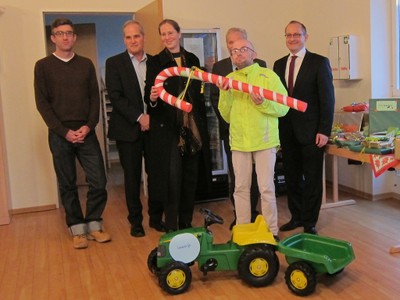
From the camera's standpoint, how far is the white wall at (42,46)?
4277 millimetres

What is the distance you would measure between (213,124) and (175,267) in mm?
2375

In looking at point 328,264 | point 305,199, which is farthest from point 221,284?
point 305,199

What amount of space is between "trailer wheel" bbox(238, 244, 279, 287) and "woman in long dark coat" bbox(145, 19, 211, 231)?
957 mm

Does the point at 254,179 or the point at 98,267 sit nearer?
the point at 98,267

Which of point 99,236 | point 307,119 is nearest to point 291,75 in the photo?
point 307,119

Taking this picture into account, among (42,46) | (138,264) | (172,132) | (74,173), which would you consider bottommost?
(138,264)

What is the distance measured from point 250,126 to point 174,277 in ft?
3.29

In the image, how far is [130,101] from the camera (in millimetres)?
3389

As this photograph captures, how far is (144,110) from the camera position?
11.4 ft

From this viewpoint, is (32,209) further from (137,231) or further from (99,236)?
(137,231)

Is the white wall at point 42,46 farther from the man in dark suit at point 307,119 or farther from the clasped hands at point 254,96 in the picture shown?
the clasped hands at point 254,96

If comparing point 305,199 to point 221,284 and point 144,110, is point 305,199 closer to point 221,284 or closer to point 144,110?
point 221,284

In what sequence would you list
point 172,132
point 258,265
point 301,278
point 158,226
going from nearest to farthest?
point 301,278 → point 258,265 → point 172,132 → point 158,226

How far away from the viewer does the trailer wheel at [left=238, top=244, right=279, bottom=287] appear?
8.13 feet
